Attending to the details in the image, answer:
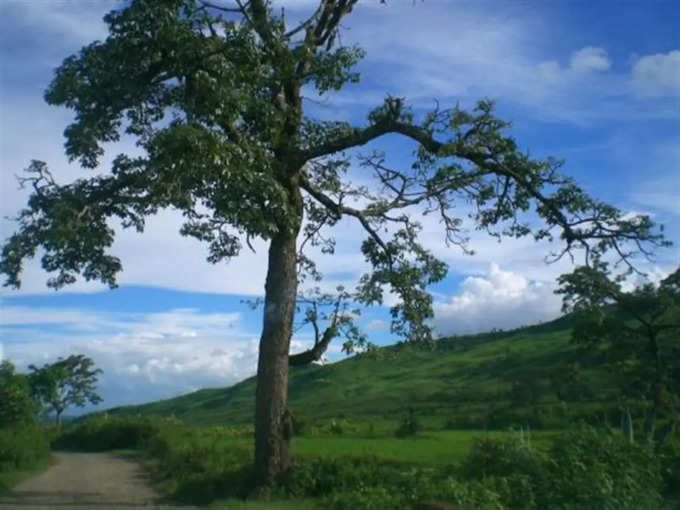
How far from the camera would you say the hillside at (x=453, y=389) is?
2314 inches

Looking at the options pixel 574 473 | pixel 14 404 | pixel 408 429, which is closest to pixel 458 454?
pixel 574 473

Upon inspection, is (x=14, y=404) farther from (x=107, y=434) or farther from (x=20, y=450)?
(x=107, y=434)

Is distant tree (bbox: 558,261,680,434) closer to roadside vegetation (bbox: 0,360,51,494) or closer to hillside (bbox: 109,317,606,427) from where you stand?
hillside (bbox: 109,317,606,427)

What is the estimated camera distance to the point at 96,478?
Answer: 22.7 meters

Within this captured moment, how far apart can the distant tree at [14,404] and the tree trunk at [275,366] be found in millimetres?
22206

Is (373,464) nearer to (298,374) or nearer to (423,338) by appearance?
(423,338)

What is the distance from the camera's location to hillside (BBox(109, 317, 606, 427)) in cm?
5878

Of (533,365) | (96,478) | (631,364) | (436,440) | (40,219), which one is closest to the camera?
(40,219)

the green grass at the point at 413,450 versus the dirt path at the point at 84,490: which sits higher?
the dirt path at the point at 84,490

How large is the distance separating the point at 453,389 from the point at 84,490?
64001 mm

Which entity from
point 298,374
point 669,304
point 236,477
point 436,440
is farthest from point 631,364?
point 298,374

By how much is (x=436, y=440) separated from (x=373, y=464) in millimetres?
21847

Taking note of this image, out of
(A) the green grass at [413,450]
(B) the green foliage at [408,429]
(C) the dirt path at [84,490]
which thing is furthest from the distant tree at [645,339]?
(B) the green foliage at [408,429]

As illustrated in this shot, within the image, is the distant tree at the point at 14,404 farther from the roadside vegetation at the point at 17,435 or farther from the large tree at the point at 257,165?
the large tree at the point at 257,165
